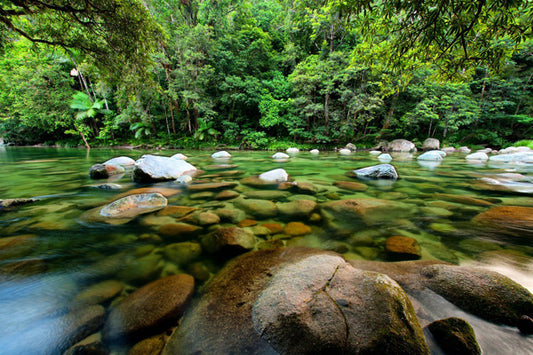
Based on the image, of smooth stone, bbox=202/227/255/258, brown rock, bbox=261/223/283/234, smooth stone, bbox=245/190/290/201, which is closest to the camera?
smooth stone, bbox=202/227/255/258

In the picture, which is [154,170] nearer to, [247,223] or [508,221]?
[247,223]

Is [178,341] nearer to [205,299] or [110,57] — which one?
[205,299]

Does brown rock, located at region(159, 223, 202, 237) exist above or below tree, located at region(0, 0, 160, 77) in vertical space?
below

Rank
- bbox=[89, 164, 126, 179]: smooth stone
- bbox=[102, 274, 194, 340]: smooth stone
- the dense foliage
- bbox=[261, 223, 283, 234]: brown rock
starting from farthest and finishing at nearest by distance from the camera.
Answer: the dense foliage < bbox=[89, 164, 126, 179]: smooth stone < bbox=[261, 223, 283, 234]: brown rock < bbox=[102, 274, 194, 340]: smooth stone

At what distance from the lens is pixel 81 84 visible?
21250mm

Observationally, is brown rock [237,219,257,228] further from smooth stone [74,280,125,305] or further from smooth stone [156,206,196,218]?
smooth stone [74,280,125,305]

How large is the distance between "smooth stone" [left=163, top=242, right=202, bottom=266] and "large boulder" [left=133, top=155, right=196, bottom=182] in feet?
9.74

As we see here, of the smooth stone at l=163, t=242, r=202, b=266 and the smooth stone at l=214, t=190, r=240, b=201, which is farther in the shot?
the smooth stone at l=214, t=190, r=240, b=201

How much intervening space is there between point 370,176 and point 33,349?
5.36 metres

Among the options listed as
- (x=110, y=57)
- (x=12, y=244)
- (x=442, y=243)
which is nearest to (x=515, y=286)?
(x=442, y=243)

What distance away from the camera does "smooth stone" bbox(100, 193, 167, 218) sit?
2498 millimetres

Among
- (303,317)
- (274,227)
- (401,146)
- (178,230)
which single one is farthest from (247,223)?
(401,146)

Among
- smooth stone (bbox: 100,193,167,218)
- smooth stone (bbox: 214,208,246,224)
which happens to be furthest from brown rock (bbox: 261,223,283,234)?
smooth stone (bbox: 100,193,167,218)

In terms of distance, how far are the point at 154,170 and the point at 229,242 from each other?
338cm
